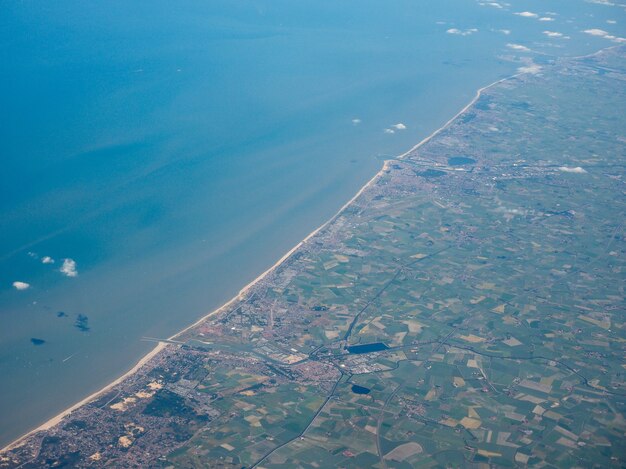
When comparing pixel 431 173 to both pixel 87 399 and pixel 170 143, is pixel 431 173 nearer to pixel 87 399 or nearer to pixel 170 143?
pixel 170 143

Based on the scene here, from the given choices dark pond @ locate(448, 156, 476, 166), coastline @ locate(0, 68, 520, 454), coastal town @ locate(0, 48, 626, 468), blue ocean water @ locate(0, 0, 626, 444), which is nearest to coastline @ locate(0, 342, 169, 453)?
coastline @ locate(0, 68, 520, 454)

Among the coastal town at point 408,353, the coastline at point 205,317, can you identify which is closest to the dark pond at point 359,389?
the coastal town at point 408,353

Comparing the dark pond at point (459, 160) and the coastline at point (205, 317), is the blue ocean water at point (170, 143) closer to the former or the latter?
the coastline at point (205, 317)

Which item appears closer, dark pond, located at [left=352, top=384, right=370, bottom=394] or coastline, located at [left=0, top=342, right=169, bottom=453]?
coastline, located at [left=0, top=342, right=169, bottom=453]

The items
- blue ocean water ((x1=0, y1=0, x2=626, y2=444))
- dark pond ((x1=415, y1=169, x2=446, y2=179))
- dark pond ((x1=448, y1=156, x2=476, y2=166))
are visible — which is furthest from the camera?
dark pond ((x1=448, y1=156, x2=476, y2=166))

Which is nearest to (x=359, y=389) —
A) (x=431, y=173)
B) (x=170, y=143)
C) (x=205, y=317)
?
(x=205, y=317)

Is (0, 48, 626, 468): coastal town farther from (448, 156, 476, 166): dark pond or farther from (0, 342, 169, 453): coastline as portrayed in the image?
(448, 156, 476, 166): dark pond

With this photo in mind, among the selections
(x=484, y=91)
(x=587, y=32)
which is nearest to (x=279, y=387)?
(x=484, y=91)

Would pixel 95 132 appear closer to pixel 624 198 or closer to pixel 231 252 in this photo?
pixel 231 252
